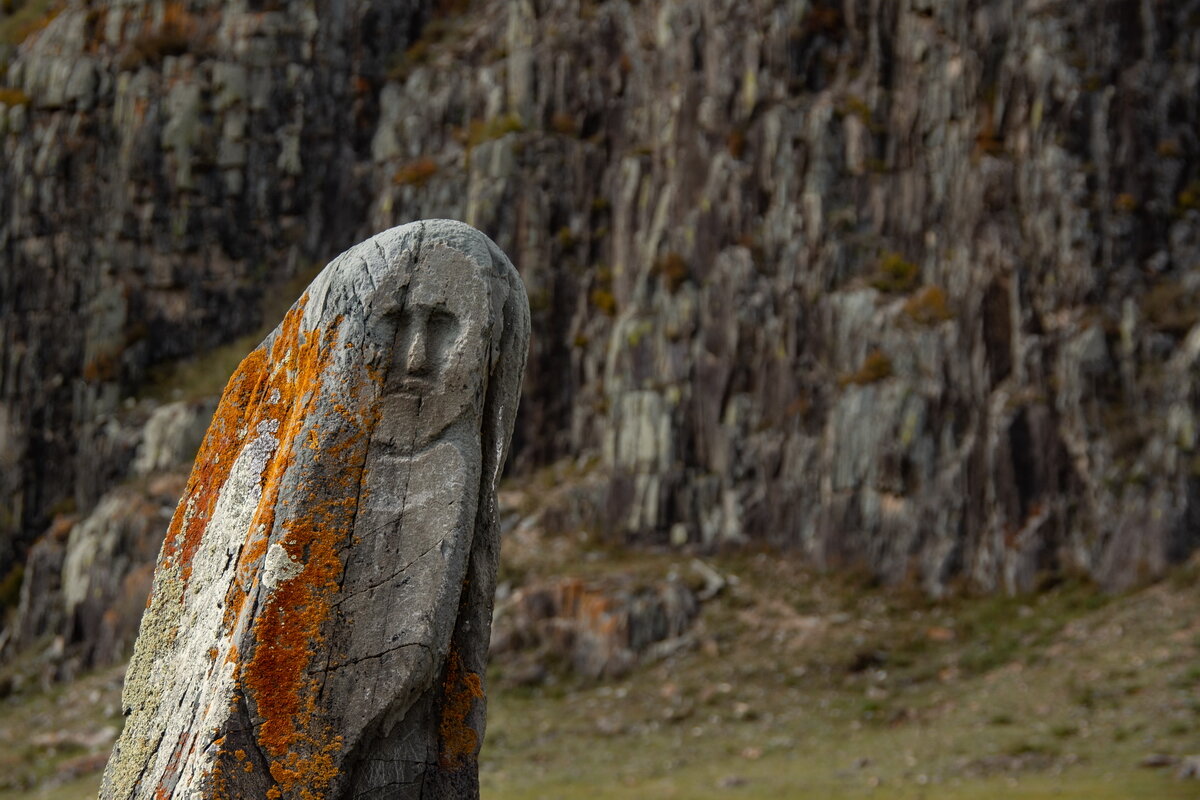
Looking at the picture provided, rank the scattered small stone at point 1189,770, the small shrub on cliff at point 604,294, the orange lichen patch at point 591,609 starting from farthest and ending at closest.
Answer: the small shrub on cliff at point 604,294 < the orange lichen patch at point 591,609 < the scattered small stone at point 1189,770

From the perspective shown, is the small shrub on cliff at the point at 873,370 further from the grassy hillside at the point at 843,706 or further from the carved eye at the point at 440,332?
the carved eye at the point at 440,332

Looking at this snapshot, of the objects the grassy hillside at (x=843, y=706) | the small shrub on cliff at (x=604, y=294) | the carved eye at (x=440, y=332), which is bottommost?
the grassy hillside at (x=843, y=706)

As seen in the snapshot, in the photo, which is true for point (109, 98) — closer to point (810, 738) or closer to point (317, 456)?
point (810, 738)

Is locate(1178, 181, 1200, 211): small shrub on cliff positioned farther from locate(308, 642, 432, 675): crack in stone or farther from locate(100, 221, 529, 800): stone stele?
locate(308, 642, 432, 675): crack in stone

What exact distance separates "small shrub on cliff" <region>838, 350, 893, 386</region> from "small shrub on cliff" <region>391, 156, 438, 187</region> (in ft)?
68.3

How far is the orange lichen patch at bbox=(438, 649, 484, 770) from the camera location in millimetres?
6004

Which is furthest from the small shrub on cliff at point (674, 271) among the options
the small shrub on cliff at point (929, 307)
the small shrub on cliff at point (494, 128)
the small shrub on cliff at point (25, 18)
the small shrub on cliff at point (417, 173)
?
the small shrub on cliff at point (25, 18)

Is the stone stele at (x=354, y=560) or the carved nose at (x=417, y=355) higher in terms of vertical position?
the carved nose at (x=417, y=355)

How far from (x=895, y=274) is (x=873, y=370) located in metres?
3.40

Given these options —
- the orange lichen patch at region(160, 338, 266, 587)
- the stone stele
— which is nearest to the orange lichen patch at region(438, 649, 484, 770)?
the stone stele

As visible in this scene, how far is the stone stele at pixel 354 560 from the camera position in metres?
5.59

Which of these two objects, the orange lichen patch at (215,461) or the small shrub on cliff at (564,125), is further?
the small shrub on cliff at (564,125)

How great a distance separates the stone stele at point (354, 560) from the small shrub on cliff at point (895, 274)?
31.7 metres

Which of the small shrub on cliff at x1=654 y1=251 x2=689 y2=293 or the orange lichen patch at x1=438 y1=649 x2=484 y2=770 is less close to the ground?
the small shrub on cliff at x1=654 y1=251 x2=689 y2=293
